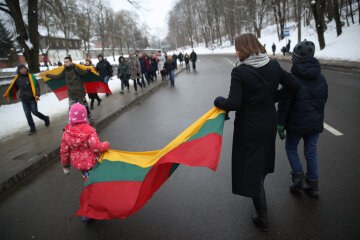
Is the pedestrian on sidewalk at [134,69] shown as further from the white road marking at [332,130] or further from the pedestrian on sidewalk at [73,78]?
the white road marking at [332,130]

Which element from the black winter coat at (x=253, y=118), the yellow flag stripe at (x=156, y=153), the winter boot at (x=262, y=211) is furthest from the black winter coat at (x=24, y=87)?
the winter boot at (x=262, y=211)

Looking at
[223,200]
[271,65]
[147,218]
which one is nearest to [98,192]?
[147,218]

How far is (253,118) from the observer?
2225 millimetres

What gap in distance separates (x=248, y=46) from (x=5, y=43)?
59.9 meters

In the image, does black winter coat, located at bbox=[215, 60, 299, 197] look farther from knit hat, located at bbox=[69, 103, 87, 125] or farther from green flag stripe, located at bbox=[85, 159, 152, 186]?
knit hat, located at bbox=[69, 103, 87, 125]

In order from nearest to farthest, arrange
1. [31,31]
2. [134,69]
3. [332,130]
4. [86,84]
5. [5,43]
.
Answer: [332,130] < [86,84] < [134,69] < [31,31] < [5,43]

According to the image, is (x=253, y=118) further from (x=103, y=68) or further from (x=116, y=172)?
(x=103, y=68)

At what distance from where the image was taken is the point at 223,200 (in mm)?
3066

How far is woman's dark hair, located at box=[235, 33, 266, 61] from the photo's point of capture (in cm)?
210

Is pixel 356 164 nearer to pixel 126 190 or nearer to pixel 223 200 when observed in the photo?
pixel 223 200

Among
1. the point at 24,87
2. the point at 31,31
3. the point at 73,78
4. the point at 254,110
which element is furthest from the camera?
the point at 31,31

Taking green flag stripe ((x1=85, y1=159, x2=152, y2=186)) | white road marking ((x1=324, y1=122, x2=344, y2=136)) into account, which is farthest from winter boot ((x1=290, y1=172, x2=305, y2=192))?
white road marking ((x1=324, y1=122, x2=344, y2=136))

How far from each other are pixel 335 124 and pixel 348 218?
3.49 m

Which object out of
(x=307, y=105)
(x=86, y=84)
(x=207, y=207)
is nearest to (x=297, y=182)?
(x=307, y=105)
